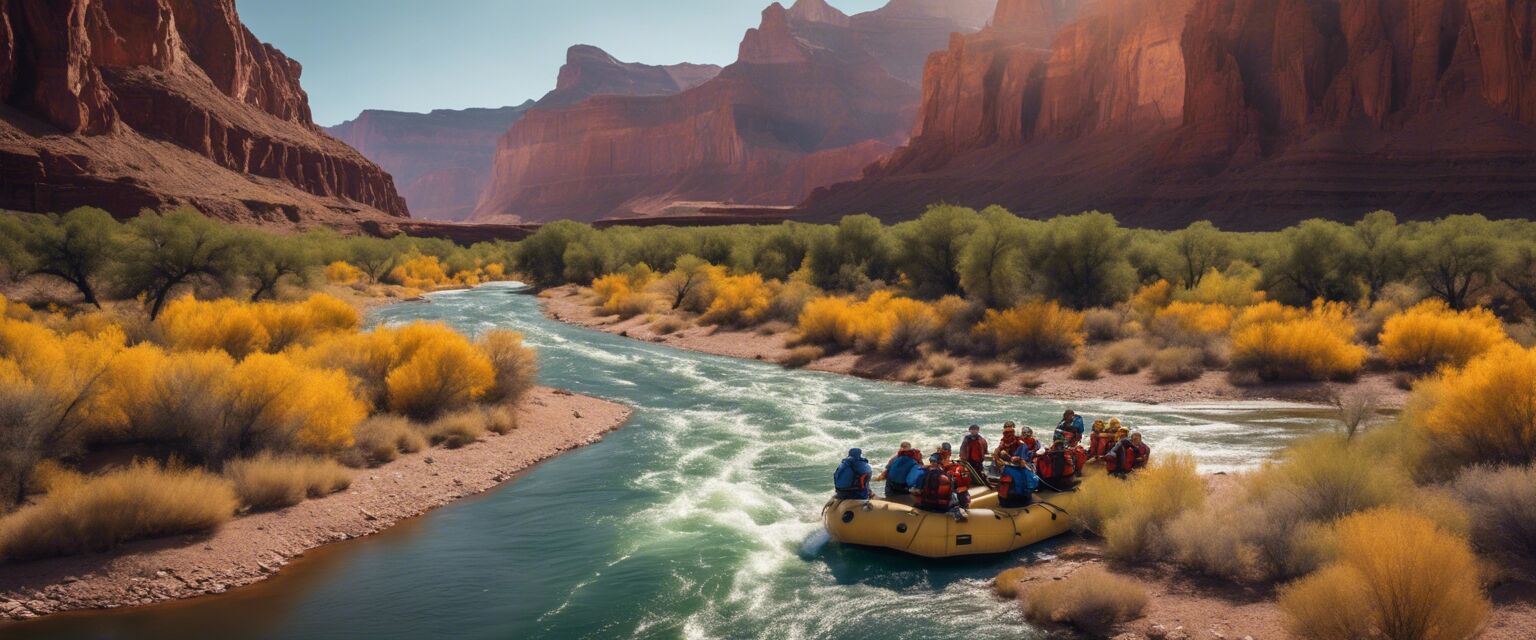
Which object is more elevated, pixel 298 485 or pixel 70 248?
pixel 70 248

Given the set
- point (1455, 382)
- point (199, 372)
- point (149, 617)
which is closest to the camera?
point (149, 617)

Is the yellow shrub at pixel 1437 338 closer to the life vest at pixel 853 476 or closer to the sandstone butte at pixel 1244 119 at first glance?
the life vest at pixel 853 476

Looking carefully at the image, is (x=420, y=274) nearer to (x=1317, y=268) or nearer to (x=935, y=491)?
(x=1317, y=268)

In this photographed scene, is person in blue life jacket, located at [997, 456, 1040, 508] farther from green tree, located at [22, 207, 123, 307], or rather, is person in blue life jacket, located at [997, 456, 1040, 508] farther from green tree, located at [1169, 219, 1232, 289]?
green tree, located at [22, 207, 123, 307]

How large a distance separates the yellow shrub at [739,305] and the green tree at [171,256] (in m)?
18.3

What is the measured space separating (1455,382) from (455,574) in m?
14.6

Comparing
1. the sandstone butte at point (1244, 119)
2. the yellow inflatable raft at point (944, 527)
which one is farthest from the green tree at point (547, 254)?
the yellow inflatable raft at point (944, 527)

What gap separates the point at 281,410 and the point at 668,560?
7371 mm

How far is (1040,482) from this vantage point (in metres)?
13.6

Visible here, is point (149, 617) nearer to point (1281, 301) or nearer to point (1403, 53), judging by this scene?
point (1281, 301)

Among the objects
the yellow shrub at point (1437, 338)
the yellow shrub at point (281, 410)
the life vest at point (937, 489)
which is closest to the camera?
the life vest at point (937, 489)

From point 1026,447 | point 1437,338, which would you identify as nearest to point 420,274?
point 1026,447

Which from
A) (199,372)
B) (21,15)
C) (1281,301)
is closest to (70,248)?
(199,372)

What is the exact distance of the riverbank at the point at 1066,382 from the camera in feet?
76.6
